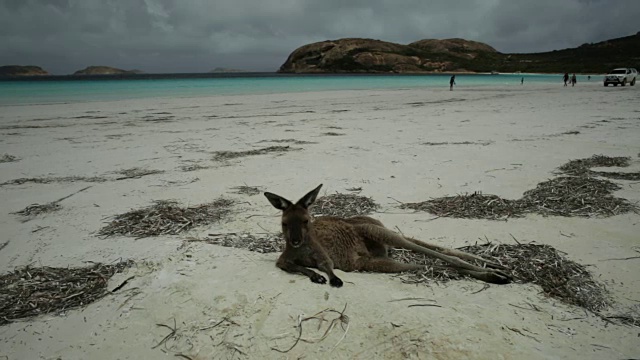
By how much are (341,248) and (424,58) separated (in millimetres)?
142858

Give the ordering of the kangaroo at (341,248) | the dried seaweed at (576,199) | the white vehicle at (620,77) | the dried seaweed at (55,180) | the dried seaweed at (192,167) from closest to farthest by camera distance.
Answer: the kangaroo at (341,248), the dried seaweed at (576,199), the dried seaweed at (55,180), the dried seaweed at (192,167), the white vehicle at (620,77)

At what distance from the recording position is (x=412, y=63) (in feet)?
433

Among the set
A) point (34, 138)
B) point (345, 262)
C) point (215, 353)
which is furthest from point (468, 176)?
point (34, 138)

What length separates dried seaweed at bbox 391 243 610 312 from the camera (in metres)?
3.67

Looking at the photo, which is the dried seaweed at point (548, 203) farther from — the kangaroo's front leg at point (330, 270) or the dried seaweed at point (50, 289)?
the dried seaweed at point (50, 289)

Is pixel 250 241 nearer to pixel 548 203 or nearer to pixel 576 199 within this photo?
pixel 548 203

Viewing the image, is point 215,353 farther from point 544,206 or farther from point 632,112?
point 632,112

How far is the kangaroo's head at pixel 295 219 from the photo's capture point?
12.5 ft

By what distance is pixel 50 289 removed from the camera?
388 cm

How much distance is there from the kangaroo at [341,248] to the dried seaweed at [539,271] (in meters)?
0.15

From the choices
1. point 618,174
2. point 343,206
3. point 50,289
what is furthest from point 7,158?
point 618,174

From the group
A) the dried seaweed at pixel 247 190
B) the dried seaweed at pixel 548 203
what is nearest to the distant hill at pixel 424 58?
the dried seaweed at pixel 548 203

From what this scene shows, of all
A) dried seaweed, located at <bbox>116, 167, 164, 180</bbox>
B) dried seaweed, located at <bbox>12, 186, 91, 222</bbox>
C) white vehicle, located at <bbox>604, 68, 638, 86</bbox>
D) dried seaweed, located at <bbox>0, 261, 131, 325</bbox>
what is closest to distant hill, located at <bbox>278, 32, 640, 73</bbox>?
white vehicle, located at <bbox>604, 68, 638, 86</bbox>

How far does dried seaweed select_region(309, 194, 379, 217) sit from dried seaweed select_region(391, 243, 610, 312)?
157 centimetres
